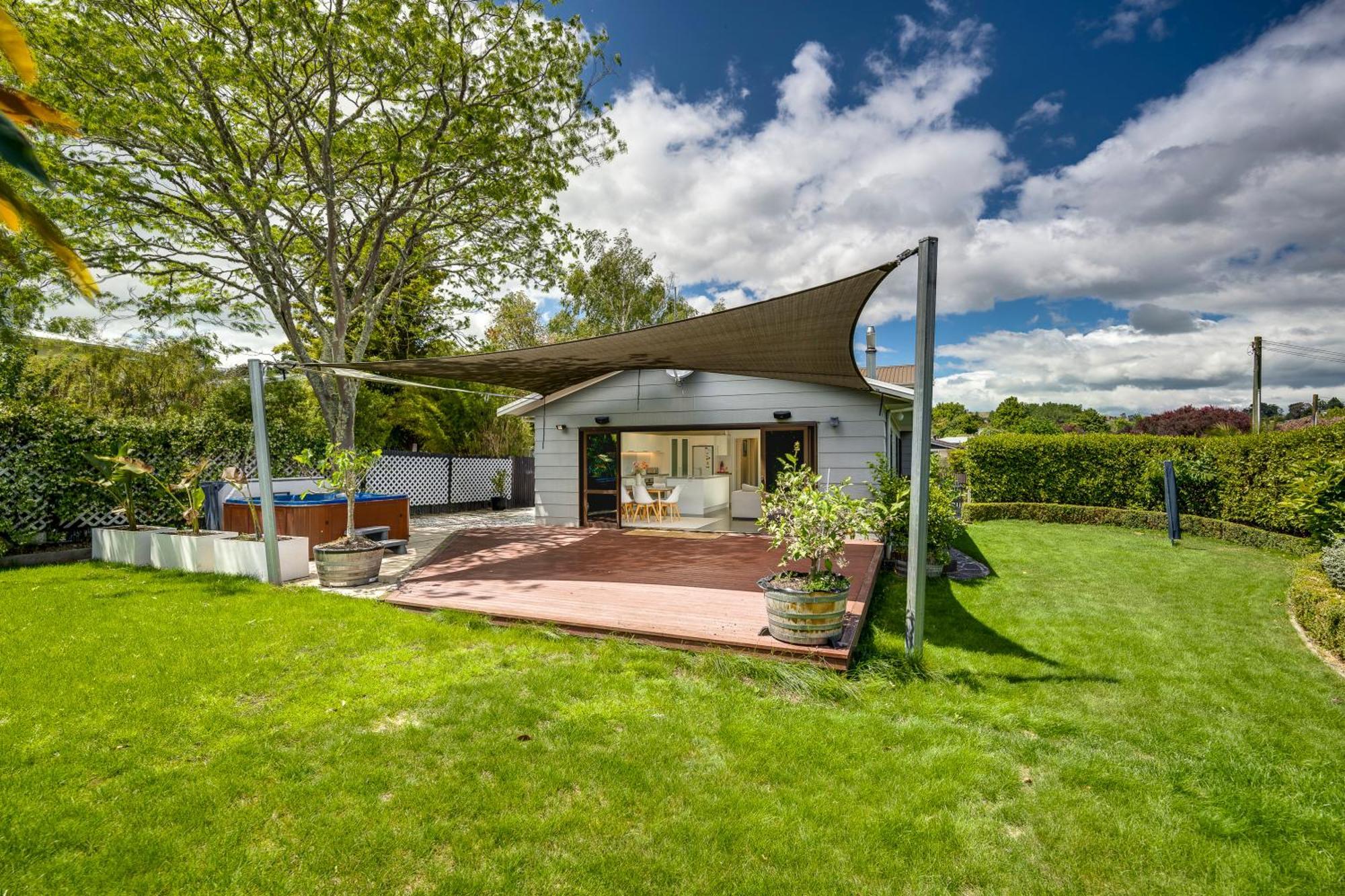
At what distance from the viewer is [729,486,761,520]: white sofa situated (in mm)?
10703

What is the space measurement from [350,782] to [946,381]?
94.8 ft

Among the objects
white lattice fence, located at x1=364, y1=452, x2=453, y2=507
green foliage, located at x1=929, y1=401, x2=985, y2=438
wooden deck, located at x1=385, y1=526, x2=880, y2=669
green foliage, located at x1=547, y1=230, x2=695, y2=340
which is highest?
green foliage, located at x1=547, y1=230, x2=695, y2=340

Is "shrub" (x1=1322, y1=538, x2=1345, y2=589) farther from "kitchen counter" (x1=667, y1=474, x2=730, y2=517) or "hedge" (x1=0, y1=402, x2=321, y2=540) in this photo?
"hedge" (x1=0, y1=402, x2=321, y2=540)

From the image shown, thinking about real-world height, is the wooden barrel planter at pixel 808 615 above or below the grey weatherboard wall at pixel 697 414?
below

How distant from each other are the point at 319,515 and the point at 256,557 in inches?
50.6

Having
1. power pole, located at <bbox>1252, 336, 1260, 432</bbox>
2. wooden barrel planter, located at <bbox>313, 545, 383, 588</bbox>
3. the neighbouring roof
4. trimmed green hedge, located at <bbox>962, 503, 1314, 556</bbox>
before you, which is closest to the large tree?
wooden barrel planter, located at <bbox>313, 545, 383, 588</bbox>

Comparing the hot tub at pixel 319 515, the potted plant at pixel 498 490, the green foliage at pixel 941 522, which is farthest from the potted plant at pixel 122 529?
the green foliage at pixel 941 522

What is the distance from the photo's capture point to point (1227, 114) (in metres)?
6.13

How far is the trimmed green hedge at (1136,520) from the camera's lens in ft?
26.9

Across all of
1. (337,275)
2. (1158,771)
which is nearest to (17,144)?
(1158,771)

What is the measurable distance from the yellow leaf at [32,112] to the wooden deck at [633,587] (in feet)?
11.3

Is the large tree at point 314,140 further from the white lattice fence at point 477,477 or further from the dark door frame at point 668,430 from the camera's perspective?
the white lattice fence at point 477,477

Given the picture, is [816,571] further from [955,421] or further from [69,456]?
[955,421]

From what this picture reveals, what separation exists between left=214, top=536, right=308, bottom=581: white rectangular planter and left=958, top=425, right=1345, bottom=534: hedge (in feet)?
38.7
